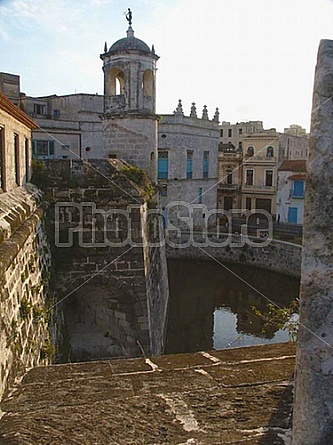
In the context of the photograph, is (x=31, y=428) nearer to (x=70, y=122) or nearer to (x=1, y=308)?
(x=1, y=308)

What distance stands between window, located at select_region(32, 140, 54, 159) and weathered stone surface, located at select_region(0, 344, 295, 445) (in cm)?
2056

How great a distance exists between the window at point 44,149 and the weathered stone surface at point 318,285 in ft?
73.2

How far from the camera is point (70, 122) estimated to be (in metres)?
24.2

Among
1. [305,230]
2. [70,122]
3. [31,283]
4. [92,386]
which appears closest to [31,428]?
[92,386]

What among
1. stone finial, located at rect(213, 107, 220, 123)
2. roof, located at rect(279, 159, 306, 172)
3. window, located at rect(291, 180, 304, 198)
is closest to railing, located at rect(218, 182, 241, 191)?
roof, located at rect(279, 159, 306, 172)

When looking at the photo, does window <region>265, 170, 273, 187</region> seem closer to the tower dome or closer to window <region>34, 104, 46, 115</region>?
window <region>34, 104, 46, 115</region>

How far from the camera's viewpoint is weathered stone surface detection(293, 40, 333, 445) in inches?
70.0

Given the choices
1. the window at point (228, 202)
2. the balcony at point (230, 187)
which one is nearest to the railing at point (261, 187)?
the balcony at point (230, 187)

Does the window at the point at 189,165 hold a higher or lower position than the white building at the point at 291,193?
higher

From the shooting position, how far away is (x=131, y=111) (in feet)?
46.5

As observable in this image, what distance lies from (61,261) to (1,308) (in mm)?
4537

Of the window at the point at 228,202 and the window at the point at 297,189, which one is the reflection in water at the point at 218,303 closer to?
the window at the point at 297,189

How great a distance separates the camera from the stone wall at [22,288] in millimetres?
4156

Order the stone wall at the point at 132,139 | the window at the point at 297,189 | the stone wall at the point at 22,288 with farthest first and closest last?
the window at the point at 297,189, the stone wall at the point at 132,139, the stone wall at the point at 22,288
